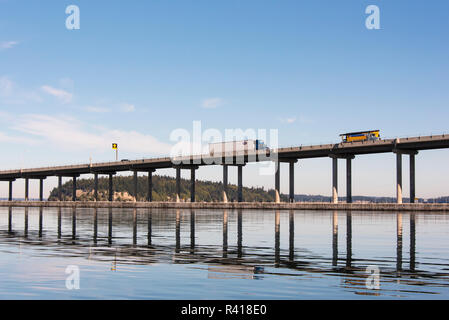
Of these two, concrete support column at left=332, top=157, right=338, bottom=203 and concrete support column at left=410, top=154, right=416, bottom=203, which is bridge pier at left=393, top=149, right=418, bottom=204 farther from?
concrete support column at left=332, top=157, right=338, bottom=203

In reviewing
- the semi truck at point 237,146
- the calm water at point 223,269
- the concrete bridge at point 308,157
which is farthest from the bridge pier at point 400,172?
the calm water at point 223,269

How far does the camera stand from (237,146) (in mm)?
157875

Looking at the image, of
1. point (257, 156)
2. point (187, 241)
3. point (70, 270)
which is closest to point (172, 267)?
point (70, 270)

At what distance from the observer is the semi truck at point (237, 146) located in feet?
506

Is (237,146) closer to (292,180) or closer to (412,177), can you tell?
(292,180)

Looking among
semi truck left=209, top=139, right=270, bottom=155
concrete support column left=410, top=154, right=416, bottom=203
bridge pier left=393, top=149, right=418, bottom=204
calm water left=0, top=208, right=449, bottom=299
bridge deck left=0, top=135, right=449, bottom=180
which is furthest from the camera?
semi truck left=209, top=139, right=270, bottom=155

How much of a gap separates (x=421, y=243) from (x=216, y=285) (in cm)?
2223

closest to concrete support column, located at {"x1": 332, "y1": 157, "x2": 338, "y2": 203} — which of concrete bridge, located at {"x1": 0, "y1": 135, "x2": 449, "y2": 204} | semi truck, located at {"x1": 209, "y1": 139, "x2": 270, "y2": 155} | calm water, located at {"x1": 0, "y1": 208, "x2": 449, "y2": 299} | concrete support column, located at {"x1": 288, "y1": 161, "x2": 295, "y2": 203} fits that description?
concrete bridge, located at {"x1": 0, "y1": 135, "x2": 449, "y2": 204}

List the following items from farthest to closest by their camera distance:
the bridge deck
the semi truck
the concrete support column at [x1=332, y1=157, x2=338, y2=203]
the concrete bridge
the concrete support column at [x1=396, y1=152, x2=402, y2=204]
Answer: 1. the semi truck
2. the concrete support column at [x1=332, y1=157, x2=338, y2=203]
3. the concrete support column at [x1=396, y1=152, x2=402, y2=204]
4. the concrete bridge
5. the bridge deck

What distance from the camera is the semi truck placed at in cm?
15425

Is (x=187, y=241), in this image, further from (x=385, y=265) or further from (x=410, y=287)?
(x=410, y=287)

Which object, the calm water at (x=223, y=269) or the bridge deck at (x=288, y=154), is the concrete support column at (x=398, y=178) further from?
the calm water at (x=223, y=269)

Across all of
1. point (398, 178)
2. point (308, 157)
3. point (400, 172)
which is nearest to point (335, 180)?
point (308, 157)
